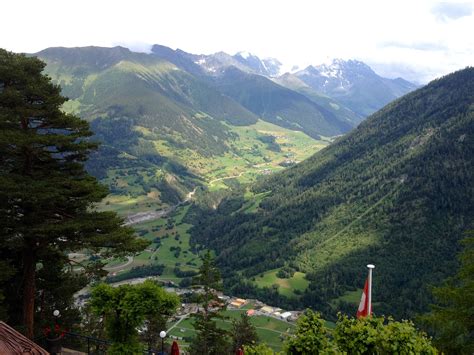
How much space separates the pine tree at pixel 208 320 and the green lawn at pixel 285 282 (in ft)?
398

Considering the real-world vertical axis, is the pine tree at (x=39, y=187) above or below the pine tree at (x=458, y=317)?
above

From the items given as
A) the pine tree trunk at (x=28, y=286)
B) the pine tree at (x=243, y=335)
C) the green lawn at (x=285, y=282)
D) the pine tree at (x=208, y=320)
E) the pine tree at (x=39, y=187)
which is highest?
the pine tree at (x=39, y=187)

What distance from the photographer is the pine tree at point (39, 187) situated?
24.6m

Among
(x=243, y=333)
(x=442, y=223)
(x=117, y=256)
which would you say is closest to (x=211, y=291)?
(x=243, y=333)

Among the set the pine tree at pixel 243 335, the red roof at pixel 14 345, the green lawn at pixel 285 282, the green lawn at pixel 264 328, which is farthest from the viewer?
the green lawn at pixel 285 282

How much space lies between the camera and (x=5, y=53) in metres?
27.9

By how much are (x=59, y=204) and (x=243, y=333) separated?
1530 inches

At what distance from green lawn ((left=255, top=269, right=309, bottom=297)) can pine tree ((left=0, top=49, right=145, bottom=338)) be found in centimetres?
14701

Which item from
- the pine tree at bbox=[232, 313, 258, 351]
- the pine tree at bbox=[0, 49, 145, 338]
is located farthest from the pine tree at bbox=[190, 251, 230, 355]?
the pine tree at bbox=[0, 49, 145, 338]

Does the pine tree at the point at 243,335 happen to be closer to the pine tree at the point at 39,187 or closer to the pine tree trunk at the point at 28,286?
the pine tree at the point at 39,187

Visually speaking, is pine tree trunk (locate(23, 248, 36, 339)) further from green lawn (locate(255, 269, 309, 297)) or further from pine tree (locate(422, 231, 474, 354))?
green lawn (locate(255, 269, 309, 297))

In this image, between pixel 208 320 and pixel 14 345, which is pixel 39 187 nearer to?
pixel 14 345

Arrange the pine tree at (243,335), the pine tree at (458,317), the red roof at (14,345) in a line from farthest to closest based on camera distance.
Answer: the pine tree at (243,335) < the pine tree at (458,317) < the red roof at (14,345)

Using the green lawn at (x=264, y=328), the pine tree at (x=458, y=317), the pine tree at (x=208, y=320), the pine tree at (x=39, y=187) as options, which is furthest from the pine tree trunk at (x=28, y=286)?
the green lawn at (x=264, y=328)
